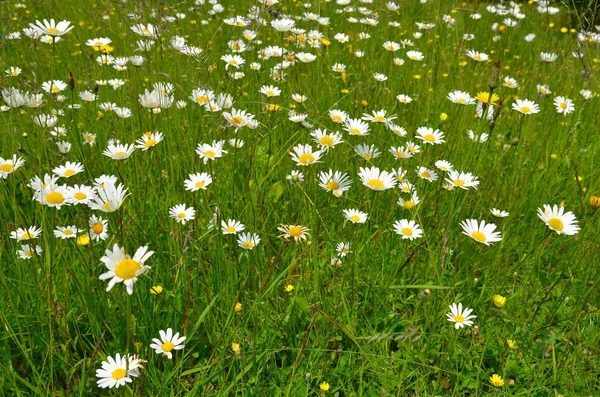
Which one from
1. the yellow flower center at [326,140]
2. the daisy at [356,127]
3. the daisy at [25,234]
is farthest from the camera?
the daisy at [356,127]

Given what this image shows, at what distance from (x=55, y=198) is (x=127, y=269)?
0.64 metres

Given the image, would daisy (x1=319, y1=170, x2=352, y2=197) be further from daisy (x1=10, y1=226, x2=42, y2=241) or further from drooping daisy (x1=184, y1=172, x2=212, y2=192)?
daisy (x1=10, y1=226, x2=42, y2=241)

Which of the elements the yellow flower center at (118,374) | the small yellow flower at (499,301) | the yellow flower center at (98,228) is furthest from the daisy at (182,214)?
the small yellow flower at (499,301)

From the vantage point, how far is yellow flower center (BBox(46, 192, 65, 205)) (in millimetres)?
1429

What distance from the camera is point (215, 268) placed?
161 cm

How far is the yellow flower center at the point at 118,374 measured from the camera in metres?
1.15

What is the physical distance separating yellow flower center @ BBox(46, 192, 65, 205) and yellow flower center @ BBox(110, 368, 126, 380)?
1.90 ft

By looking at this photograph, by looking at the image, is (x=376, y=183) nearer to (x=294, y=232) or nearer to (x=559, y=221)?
(x=294, y=232)

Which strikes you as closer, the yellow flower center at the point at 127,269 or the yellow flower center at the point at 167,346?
the yellow flower center at the point at 127,269

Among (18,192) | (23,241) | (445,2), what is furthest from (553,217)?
(445,2)

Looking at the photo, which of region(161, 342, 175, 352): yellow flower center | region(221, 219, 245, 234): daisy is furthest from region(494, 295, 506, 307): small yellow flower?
region(161, 342, 175, 352): yellow flower center

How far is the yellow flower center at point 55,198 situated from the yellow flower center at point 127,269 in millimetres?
609

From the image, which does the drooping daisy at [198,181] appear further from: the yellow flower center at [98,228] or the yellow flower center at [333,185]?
the yellow flower center at [333,185]

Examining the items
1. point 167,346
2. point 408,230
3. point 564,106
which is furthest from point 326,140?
point 564,106
